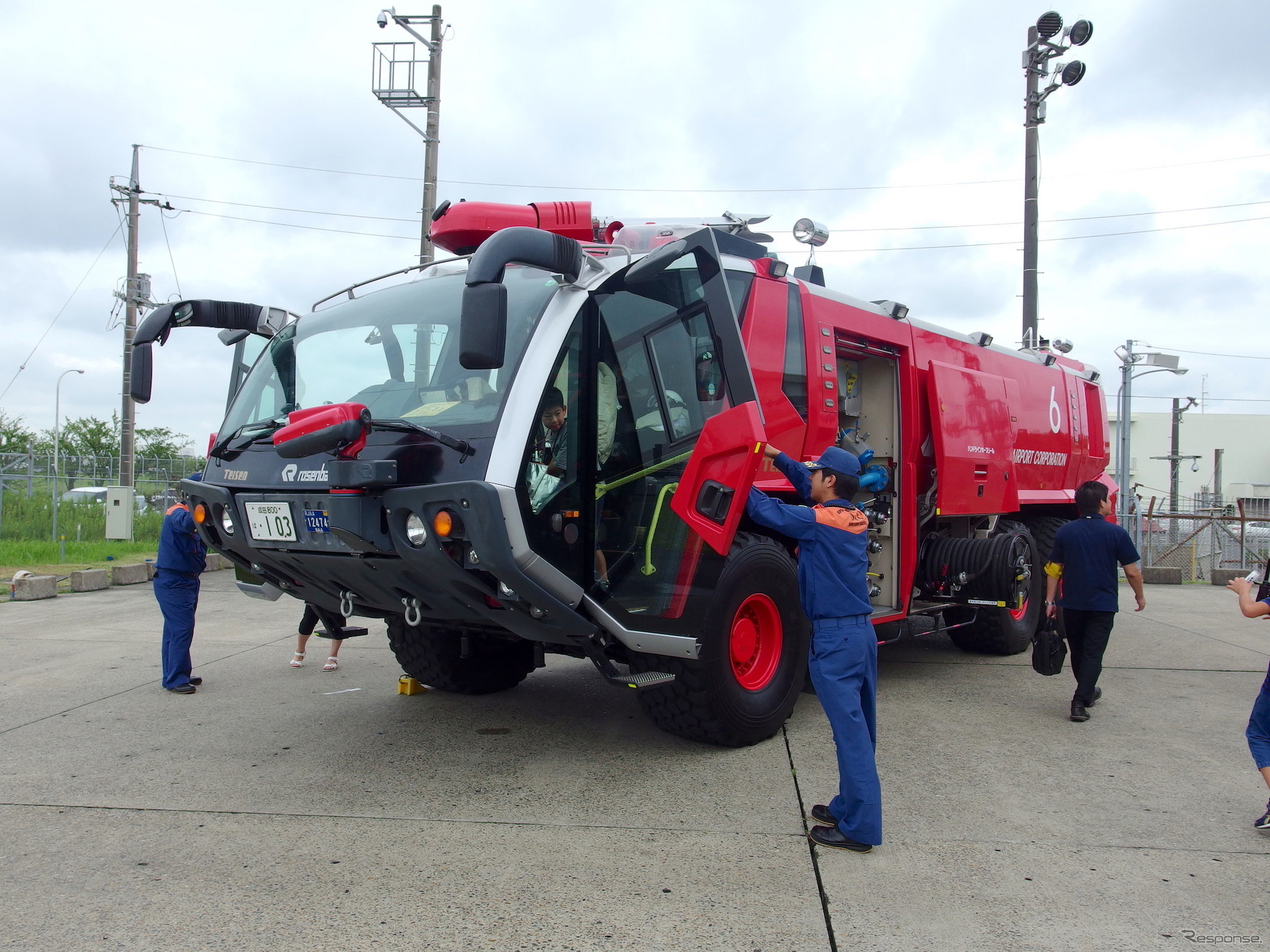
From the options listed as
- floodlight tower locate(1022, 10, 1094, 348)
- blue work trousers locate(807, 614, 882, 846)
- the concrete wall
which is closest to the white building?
the concrete wall

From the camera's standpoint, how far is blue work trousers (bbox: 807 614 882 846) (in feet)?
12.6

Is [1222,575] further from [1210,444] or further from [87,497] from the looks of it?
[1210,444]

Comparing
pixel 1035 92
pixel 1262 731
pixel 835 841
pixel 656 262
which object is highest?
pixel 1035 92

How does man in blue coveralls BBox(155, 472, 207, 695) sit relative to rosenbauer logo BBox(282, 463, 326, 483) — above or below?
below

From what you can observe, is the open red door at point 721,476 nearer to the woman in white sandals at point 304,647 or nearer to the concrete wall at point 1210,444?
the woman in white sandals at point 304,647

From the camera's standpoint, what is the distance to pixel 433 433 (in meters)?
4.11

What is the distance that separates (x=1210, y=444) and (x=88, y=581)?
198ft

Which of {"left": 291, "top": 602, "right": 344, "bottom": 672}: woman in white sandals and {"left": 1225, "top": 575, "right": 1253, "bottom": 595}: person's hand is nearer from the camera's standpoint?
{"left": 1225, "top": 575, "right": 1253, "bottom": 595}: person's hand

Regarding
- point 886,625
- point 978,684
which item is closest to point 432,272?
point 886,625

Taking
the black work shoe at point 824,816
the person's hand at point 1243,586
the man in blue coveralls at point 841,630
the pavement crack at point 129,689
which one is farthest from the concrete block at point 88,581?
the person's hand at point 1243,586

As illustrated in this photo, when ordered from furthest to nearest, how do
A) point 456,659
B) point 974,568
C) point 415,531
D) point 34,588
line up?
point 34,588 < point 974,568 < point 456,659 < point 415,531

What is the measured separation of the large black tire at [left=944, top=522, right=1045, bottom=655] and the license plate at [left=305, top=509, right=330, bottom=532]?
549 centimetres

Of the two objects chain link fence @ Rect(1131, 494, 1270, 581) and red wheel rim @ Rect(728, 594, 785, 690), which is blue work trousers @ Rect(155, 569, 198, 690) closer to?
red wheel rim @ Rect(728, 594, 785, 690)

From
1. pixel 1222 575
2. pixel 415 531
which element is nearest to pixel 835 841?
pixel 415 531
